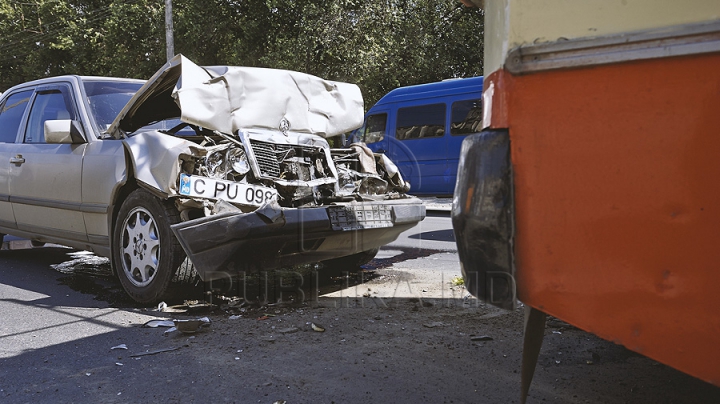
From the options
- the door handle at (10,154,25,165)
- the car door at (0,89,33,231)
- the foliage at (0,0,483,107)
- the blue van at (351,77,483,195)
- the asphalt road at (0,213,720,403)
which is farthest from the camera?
the foliage at (0,0,483,107)

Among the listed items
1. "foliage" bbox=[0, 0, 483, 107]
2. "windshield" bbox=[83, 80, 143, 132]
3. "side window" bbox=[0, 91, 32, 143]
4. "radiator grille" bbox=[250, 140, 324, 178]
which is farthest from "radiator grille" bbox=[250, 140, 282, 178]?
"foliage" bbox=[0, 0, 483, 107]

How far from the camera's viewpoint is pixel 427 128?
13.0 meters

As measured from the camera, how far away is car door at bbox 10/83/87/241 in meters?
5.11

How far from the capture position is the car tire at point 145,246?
425cm

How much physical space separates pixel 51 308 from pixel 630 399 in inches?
153

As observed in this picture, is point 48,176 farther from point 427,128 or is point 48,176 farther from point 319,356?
point 427,128

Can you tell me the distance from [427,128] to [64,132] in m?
8.89

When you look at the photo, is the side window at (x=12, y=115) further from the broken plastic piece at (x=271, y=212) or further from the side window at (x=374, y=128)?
the side window at (x=374, y=128)

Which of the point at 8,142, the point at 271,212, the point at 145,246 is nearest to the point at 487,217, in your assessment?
the point at 271,212

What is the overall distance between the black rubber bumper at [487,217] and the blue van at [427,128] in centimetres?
1037

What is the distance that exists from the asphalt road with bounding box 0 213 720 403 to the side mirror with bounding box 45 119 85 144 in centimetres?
124

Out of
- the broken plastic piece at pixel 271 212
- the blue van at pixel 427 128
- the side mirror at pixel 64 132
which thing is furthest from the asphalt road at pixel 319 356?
the blue van at pixel 427 128

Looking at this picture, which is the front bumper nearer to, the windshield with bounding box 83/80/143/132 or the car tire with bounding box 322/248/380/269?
the car tire with bounding box 322/248/380/269

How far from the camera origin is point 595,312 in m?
1.79
